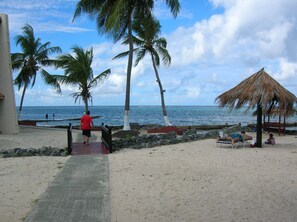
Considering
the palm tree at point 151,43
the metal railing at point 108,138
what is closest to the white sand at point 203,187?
the metal railing at point 108,138

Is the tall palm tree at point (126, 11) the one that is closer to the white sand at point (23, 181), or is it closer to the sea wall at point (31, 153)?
the sea wall at point (31, 153)

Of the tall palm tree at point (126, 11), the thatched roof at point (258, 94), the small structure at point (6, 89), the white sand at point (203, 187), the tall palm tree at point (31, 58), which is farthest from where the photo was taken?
the tall palm tree at point (31, 58)

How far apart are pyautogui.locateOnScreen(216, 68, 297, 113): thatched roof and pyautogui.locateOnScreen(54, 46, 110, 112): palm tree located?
53.7ft

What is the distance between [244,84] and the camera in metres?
15.4

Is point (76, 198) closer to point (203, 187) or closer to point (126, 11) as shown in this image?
point (203, 187)

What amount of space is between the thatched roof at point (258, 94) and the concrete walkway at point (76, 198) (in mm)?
7489

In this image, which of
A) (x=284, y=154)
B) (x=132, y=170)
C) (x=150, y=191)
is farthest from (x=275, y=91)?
(x=150, y=191)

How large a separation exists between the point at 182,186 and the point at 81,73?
23.7 meters

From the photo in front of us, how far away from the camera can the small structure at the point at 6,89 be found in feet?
71.2

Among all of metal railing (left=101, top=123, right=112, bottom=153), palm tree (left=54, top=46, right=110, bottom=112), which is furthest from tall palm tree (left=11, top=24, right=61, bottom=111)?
metal railing (left=101, top=123, right=112, bottom=153)

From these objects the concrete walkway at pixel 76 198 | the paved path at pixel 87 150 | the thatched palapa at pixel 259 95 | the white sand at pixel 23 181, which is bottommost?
the paved path at pixel 87 150

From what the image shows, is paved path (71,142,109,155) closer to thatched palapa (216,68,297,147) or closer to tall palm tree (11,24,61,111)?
thatched palapa (216,68,297,147)

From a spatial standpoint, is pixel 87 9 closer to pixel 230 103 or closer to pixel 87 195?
pixel 230 103

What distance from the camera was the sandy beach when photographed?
5879mm
